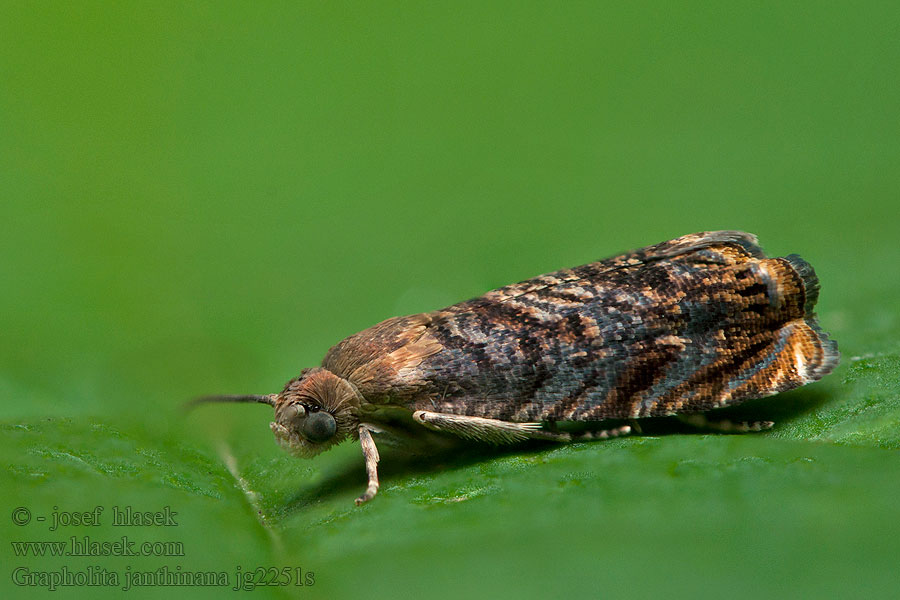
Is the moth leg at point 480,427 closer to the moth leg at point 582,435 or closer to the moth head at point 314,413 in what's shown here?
the moth leg at point 582,435

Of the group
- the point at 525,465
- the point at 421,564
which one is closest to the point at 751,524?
the point at 421,564

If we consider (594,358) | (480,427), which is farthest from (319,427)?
(594,358)

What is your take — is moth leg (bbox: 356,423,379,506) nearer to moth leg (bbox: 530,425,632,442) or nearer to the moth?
the moth

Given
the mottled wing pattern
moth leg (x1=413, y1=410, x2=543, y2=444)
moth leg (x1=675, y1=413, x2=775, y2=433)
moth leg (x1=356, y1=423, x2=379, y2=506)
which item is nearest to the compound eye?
moth leg (x1=356, y1=423, x2=379, y2=506)

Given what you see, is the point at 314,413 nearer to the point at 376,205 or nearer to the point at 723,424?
the point at 723,424

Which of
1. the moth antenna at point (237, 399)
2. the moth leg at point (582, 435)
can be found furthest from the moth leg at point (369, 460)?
the moth leg at point (582, 435)

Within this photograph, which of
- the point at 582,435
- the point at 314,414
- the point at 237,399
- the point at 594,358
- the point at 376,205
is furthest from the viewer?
the point at 376,205
